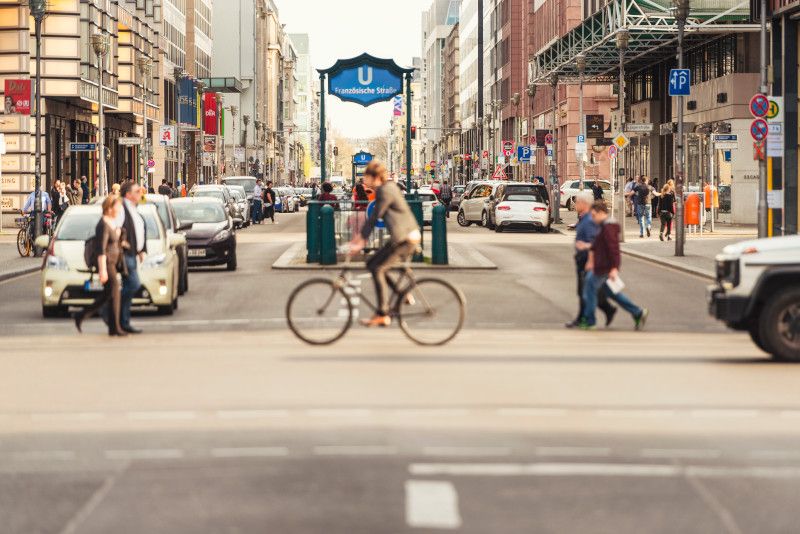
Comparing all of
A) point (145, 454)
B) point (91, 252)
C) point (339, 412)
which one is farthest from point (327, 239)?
point (145, 454)

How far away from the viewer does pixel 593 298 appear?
18.5 metres

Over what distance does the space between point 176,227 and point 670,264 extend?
1080 centimetres

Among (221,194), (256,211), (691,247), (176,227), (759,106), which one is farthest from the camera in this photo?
(256,211)

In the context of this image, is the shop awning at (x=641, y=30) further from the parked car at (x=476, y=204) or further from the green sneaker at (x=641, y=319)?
the green sneaker at (x=641, y=319)

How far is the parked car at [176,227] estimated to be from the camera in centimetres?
2359

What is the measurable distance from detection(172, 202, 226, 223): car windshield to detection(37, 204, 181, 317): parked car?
34.0ft

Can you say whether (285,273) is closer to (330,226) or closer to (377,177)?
(330,226)

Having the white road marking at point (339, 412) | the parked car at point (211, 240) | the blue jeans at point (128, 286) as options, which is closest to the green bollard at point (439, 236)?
the parked car at point (211, 240)

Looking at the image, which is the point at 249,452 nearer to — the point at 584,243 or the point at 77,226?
the point at 584,243

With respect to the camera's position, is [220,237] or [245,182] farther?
[245,182]

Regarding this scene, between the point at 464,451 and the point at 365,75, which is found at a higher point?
the point at 365,75

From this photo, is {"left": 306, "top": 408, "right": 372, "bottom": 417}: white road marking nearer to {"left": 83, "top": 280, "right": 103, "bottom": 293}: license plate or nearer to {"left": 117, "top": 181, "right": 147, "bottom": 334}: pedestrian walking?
{"left": 117, "top": 181, "right": 147, "bottom": 334}: pedestrian walking

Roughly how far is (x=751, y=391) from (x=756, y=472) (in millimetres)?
3918

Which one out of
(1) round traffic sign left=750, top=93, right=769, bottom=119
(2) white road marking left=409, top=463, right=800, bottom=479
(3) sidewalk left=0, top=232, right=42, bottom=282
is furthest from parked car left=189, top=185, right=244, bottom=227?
(2) white road marking left=409, top=463, right=800, bottom=479
